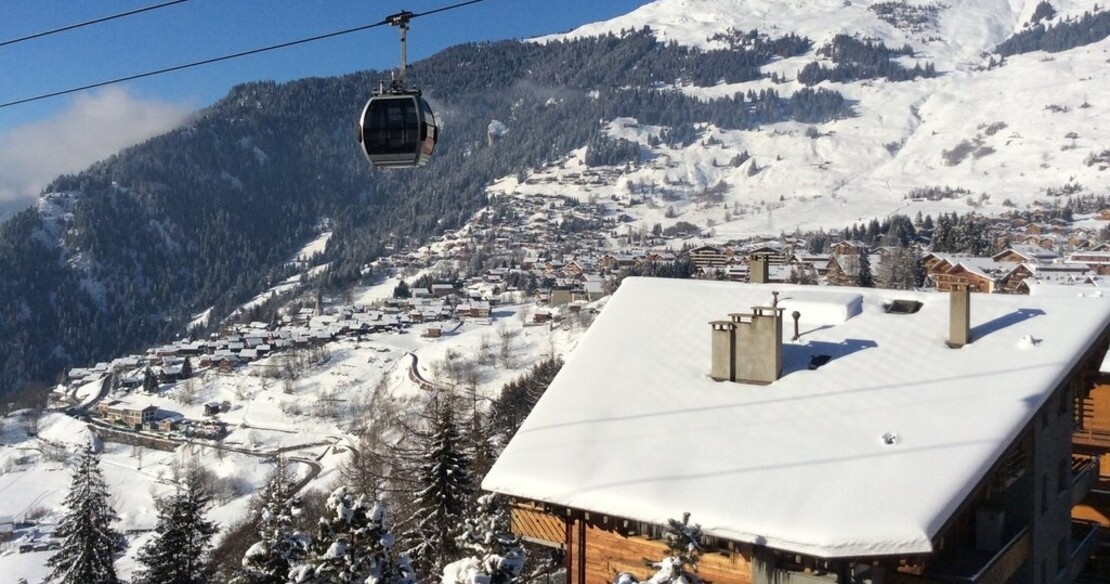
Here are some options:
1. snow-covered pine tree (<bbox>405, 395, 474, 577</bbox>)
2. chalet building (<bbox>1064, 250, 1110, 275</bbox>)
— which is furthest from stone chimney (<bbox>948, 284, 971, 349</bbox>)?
chalet building (<bbox>1064, 250, 1110, 275</bbox>)

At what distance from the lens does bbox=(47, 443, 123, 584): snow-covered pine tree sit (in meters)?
20.2

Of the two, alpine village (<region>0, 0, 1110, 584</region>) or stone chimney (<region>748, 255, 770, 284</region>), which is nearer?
alpine village (<region>0, 0, 1110, 584</region>)

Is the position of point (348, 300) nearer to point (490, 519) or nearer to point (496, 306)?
point (496, 306)

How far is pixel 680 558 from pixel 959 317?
19.7 feet

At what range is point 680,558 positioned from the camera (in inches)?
188

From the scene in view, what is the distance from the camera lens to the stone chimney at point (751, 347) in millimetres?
9430

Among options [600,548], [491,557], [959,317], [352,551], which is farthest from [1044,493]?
[352,551]

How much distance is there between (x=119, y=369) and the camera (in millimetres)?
94938

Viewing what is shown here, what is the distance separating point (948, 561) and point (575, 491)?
3.47m

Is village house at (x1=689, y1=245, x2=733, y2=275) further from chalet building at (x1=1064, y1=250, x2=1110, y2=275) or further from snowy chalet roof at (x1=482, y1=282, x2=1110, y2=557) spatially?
snowy chalet roof at (x1=482, y1=282, x2=1110, y2=557)

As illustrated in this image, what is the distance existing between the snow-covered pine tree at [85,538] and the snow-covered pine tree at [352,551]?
1550cm

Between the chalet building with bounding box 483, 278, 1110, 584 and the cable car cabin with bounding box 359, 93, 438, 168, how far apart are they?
3044 millimetres

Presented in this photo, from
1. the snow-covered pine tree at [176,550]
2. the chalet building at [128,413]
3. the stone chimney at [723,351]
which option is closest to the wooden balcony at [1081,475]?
the stone chimney at [723,351]

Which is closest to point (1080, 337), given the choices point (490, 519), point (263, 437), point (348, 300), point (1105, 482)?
point (1105, 482)
